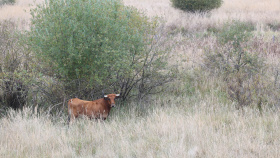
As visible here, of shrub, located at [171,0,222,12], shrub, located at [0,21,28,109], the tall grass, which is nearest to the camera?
the tall grass

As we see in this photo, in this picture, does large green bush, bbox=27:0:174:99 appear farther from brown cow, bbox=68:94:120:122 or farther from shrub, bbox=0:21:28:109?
shrub, bbox=0:21:28:109

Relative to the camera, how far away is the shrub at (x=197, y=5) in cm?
1967

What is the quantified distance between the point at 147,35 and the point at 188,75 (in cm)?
189

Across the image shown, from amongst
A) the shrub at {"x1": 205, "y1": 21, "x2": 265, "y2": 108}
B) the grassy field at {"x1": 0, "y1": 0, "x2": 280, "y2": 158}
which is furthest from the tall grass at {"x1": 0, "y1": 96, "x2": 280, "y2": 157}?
the shrub at {"x1": 205, "y1": 21, "x2": 265, "y2": 108}

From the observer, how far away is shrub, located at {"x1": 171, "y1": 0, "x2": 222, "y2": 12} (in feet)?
64.5

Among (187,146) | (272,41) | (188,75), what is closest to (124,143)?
(187,146)

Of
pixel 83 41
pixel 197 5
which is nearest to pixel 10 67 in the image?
pixel 83 41

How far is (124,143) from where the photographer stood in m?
4.91

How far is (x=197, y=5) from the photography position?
19.8 metres

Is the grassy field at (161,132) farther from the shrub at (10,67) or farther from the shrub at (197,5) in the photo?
the shrub at (197,5)

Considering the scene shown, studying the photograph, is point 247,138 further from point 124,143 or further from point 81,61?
point 81,61

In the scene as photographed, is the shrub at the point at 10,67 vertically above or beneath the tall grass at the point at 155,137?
above

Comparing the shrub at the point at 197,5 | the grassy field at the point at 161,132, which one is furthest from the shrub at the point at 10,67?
the shrub at the point at 197,5

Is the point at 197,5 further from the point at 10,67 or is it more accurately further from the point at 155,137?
the point at 155,137
